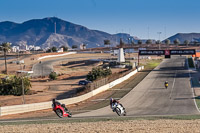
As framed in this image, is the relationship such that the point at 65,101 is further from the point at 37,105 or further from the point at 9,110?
the point at 9,110

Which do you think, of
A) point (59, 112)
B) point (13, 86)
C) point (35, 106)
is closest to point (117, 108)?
point (59, 112)

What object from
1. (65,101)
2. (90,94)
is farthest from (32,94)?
(65,101)

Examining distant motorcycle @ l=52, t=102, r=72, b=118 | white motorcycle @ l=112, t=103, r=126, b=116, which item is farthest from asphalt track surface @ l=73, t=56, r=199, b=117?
distant motorcycle @ l=52, t=102, r=72, b=118

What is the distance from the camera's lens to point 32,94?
2153 inches

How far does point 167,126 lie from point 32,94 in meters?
41.2

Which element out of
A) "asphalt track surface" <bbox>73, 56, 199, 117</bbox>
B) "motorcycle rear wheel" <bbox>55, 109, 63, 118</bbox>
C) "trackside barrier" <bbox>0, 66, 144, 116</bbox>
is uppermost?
"motorcycle rear wheel" <bbox>55, 109, 63, 118</bbox>

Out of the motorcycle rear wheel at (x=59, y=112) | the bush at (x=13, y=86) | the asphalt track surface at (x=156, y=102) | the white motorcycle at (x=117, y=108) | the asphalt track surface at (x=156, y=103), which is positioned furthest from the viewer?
the bush at (x=13, y=86)

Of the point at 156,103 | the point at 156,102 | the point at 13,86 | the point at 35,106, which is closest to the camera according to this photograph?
the point at 35,106

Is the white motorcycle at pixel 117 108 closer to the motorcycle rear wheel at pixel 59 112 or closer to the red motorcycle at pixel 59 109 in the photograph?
the red motorcycle at pixel 59 109

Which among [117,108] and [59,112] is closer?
[59,112]

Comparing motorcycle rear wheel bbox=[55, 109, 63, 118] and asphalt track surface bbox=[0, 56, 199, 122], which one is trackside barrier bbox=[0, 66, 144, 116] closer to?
asphalt track surface bbox=[0, 56, 199, 122]

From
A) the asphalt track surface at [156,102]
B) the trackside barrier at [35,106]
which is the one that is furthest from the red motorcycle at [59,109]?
the trackside barrier at [35,106]

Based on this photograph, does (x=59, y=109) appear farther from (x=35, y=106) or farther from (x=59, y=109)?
(x=35, y=106)

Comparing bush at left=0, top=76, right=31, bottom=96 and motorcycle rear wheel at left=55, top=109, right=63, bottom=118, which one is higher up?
motorcycle rear wheel at left=55, top=109, right=63, bottom=118
